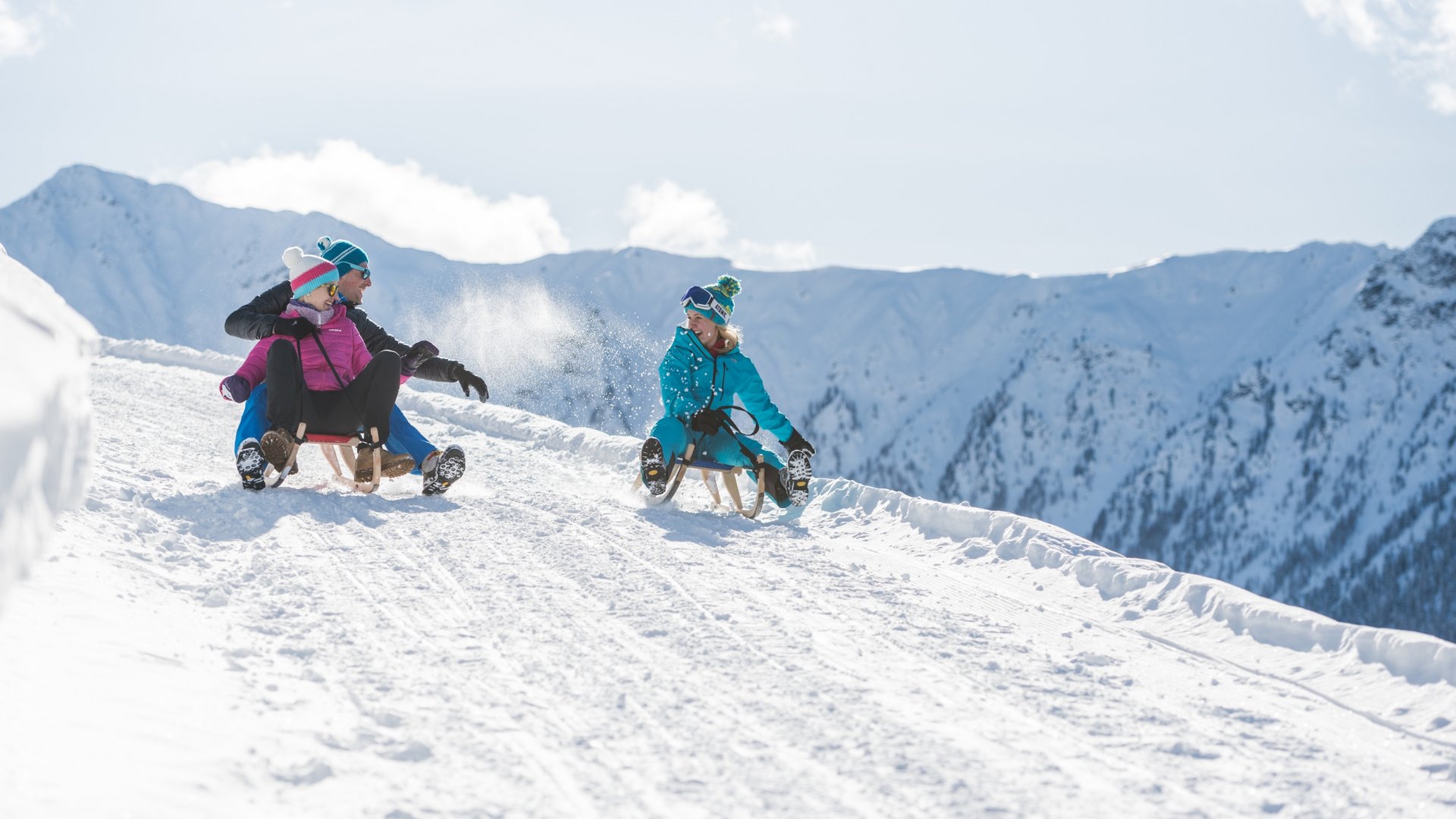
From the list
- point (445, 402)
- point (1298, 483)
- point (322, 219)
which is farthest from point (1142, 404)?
point (445, 402)

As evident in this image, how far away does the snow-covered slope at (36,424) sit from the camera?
87.2 inches

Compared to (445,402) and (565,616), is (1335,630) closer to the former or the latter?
(565,616)

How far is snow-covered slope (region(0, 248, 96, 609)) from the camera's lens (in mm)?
2215

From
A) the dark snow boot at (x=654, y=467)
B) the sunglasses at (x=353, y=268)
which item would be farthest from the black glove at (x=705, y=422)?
the sunglasses at (x=353, y=268)

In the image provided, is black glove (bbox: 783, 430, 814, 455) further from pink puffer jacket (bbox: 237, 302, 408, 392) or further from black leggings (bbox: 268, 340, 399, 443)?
pink puffer jacket (bbox: 237, 302, 408, 392)

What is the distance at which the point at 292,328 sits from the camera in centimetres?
684

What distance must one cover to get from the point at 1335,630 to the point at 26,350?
13.8 ft

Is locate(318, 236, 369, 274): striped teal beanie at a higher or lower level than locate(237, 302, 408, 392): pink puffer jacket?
higher

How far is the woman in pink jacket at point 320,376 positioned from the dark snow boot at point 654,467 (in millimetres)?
1420

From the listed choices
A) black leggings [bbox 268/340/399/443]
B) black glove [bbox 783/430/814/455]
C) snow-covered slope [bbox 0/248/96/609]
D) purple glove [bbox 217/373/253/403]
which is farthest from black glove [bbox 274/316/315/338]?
snow-covered slope [bbox 0/248/96/609]

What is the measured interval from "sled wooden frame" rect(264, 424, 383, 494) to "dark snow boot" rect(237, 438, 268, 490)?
0.51ft

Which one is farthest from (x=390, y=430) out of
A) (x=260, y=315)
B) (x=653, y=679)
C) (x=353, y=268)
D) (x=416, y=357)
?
(x=653, y=679)

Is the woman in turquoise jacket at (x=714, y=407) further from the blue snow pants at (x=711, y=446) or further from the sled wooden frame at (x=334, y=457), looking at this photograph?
the sled wooden frame at (x=334, y=457)

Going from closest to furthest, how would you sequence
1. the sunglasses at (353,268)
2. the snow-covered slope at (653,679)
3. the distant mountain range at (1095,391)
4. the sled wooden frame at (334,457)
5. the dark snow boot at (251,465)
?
the snow-covered slope at (653,679)
the dark snow boot at (251,465)
the sled wooden frame at (334,457)
the sunglasses at (353,268)
the distant mountain range at (1095,391)
